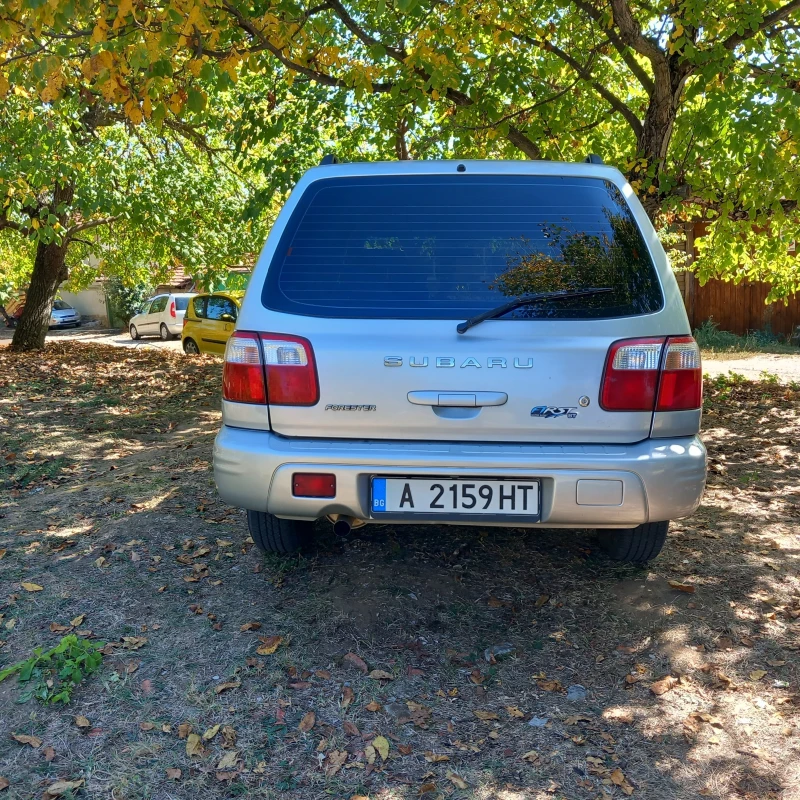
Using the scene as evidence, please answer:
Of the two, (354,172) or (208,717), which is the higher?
(354,172)

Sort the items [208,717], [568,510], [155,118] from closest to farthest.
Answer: [208,717], [568,510], [155,118]

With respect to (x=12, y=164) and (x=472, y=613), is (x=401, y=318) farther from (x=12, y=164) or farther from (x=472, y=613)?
Result: (x=12, y=164)

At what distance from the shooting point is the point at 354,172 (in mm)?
3402

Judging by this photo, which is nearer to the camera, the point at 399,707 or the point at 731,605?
the point at 399,707

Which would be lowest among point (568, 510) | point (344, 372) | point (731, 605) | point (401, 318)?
point (731, 605)

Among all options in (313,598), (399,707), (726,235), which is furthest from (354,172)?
(726,235)

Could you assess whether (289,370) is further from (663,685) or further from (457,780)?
(663,685)

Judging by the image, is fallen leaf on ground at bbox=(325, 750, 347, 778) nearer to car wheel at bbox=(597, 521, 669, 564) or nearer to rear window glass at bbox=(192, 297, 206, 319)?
car wheel at bbox=(597, 521, 669, 564)

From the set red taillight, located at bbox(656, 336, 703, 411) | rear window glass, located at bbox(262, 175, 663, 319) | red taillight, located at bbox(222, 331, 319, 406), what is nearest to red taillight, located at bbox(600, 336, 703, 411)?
red taillight, located at bbox(656, 336, 703, 411)

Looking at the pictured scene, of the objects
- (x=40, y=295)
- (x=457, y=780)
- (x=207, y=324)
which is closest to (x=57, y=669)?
(x=457, y=780)

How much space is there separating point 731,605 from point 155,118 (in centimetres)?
517

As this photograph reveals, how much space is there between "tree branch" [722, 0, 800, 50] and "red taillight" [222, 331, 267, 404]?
5.75 metres

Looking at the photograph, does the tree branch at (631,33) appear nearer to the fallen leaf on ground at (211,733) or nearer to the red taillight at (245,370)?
the red taillight at (245,370)

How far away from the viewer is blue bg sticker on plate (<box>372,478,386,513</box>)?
10.2 ft
